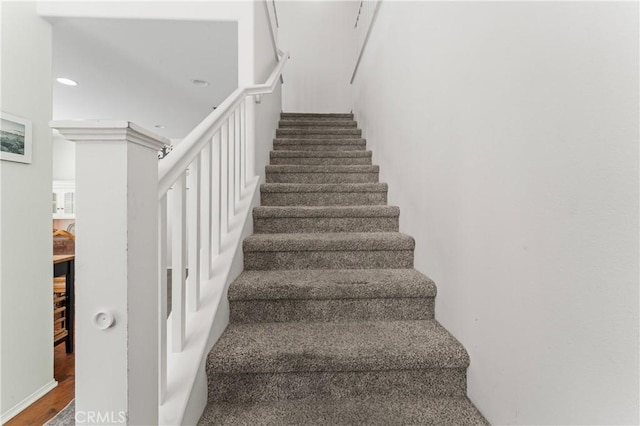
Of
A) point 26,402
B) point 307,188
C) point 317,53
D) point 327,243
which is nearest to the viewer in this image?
point 327,243

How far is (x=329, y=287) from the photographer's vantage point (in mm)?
1323

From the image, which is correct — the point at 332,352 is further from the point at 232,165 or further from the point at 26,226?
the point at 26,226

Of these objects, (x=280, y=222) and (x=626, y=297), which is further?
(x=280, y=222)

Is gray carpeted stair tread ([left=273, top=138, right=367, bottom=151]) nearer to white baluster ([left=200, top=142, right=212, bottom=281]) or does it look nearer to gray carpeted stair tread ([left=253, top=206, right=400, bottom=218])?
gray carpeted stair tread ([left=253, top=206, right=400, bottom=218])

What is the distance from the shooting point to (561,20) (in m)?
0.67

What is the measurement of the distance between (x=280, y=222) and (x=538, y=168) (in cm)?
140

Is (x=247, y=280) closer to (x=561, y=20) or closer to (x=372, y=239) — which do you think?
(x=372, y=239)

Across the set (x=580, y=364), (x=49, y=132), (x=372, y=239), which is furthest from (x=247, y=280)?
(x=49, y=132)

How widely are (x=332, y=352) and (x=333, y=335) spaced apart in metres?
0.12

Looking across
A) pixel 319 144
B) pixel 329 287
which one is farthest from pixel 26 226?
pixel 319 144

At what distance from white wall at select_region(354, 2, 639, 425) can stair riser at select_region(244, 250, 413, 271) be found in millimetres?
301

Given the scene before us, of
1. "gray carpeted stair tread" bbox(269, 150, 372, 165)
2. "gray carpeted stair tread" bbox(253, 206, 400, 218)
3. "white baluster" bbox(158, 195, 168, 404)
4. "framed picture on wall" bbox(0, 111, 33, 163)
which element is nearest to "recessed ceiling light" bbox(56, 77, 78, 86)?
"framed picture on wall" bbox(0, 111, 33, 163)

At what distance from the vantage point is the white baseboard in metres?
1.70

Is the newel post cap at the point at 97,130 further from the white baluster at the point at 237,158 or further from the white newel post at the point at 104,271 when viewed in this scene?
the white baluster at the point at 237,158
